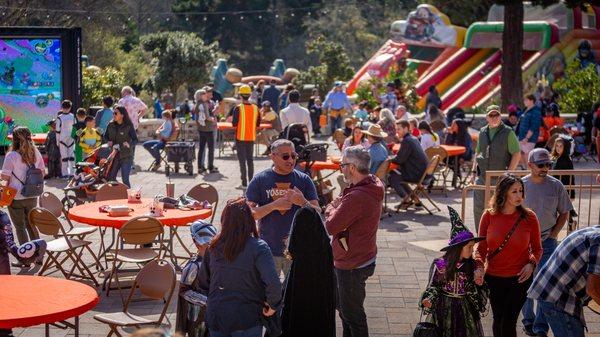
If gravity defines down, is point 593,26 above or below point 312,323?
above

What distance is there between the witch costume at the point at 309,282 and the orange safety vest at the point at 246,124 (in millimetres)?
9476

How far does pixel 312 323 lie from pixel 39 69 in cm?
1381

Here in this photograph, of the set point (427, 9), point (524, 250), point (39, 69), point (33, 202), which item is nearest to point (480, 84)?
point (427, 9)

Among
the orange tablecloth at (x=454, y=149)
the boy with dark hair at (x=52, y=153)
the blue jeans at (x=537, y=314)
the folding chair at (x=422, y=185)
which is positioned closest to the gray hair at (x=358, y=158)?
the blue jeans at (x=537, y=314)

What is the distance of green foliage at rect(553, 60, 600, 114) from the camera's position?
24.2m

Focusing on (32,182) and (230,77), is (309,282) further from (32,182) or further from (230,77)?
(230,77)

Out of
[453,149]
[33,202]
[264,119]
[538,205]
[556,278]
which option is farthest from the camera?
[264,119]

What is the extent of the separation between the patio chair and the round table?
154 inches

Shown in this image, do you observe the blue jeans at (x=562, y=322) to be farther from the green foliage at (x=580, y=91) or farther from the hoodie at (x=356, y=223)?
the green foliage at (x=580, y=91)

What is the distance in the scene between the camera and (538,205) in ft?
28.0

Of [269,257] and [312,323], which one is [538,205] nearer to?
[312,323]

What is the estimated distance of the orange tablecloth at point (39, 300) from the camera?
21.0 feet

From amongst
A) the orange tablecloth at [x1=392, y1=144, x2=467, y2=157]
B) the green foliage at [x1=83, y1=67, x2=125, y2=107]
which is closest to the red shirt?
the orange tablecloth at [x1=392, y1=144, x2=467, y2=157]

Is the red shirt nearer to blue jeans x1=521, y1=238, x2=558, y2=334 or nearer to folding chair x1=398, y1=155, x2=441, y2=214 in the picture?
blue jeans x1=521, y1=238, x2=558, y2=334
